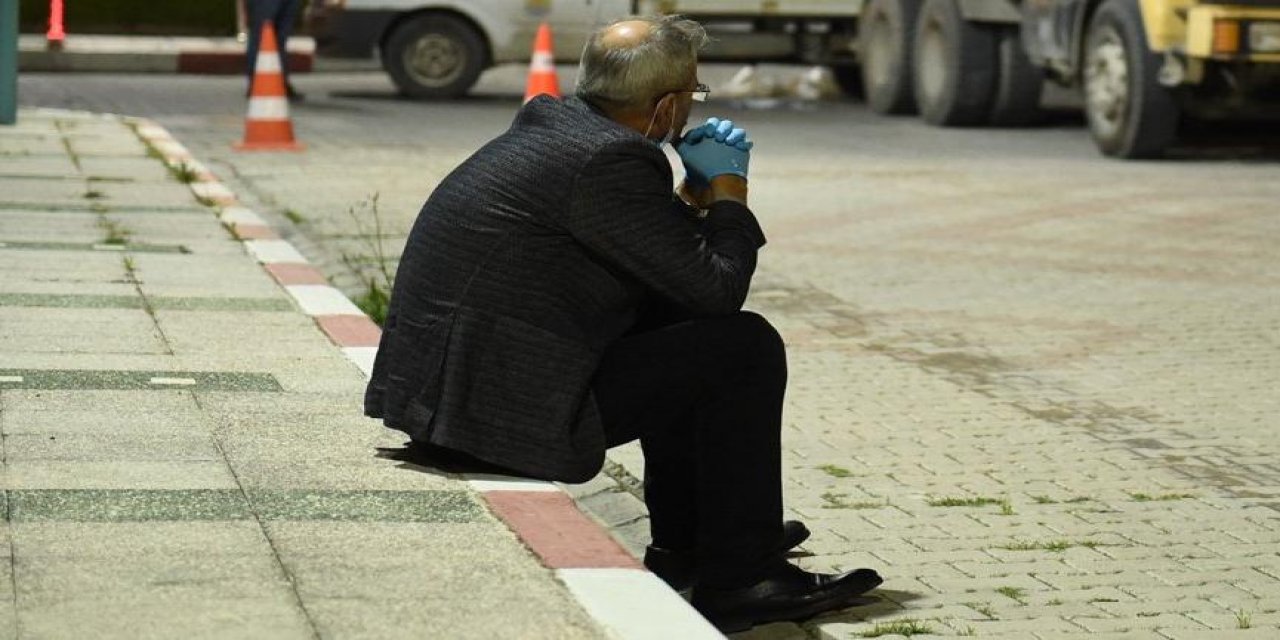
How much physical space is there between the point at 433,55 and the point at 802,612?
14.8 metres

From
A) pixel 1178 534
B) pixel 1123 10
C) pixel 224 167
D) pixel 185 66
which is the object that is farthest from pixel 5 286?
pixel 185 66

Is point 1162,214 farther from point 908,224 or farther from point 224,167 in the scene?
point 224,167

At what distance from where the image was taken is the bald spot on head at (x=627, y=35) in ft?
16.3

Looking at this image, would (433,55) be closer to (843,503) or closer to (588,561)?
(843,503)

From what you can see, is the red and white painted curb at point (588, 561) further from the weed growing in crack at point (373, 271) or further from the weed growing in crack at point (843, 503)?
the weed growing in crack at point (373, 271)

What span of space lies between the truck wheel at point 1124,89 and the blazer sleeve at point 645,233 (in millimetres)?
9946

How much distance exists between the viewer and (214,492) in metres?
5.15

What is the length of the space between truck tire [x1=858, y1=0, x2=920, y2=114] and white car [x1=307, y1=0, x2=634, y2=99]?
Result: 1727 millimetres

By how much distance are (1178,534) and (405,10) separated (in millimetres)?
14077

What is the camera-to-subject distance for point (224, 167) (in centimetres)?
1362

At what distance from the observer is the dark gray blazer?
194 inches

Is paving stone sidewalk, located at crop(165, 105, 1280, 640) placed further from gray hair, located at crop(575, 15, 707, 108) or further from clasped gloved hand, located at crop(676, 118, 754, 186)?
gray hair, located at crop(575, 15, 707, 108)

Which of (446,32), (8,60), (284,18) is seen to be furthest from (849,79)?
(8,60)

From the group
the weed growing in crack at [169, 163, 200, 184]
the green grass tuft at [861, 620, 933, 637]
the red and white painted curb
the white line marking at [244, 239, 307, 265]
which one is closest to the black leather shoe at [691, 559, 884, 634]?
the green grass tuft at [861, 620, 933, 637]
